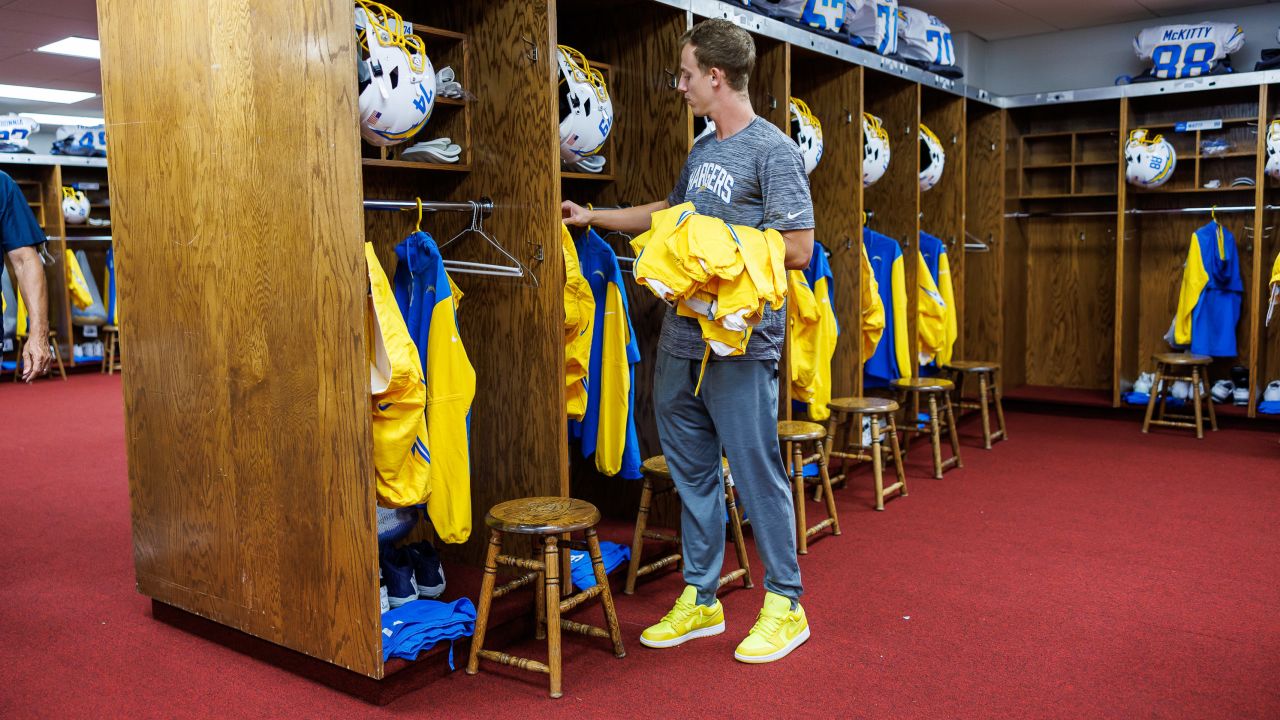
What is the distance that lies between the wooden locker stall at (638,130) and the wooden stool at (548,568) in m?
1.02

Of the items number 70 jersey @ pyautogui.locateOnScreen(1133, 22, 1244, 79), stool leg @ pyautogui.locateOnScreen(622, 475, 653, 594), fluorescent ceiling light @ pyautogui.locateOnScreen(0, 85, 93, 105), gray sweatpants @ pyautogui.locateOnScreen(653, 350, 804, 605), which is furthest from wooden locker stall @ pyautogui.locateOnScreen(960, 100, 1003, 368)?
fluorescent ceiling light @ pyautogui.locateOnScreen(0, 85, 93, 105)

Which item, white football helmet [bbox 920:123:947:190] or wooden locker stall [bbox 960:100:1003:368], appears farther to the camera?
wooden locker stall [bbox 960:100:1003:368]

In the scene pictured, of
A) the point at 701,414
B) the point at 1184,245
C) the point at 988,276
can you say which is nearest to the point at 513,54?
the point at 701,414

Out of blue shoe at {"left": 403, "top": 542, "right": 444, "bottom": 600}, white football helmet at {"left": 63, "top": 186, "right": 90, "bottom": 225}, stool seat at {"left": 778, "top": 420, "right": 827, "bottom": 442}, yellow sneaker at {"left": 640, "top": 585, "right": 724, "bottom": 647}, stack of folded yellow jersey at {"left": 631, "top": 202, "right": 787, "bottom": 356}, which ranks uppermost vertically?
white football helmet at {"left": 63, "top": 186, "right": 90, "bottom": 225}

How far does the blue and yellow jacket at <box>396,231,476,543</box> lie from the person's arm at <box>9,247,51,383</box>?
1.13 m

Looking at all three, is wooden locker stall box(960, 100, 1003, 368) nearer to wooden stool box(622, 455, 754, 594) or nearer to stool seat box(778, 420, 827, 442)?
stool seat box(778, 420, 827, 442)

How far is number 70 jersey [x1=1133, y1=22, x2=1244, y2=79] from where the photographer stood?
655 cm

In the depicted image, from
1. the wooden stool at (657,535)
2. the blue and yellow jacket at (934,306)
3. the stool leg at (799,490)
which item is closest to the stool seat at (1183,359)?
the blue and yellow jacket at (934,306)

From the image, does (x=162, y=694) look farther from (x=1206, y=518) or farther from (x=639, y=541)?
(x=1206, y=518)

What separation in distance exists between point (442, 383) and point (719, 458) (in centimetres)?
85

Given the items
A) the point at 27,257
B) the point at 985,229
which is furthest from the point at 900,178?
the point at 27,257

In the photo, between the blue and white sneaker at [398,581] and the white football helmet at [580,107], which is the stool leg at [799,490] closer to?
the white football helmet at [580,107]

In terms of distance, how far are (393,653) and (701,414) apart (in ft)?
3.48

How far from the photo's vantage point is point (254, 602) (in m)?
2.95
